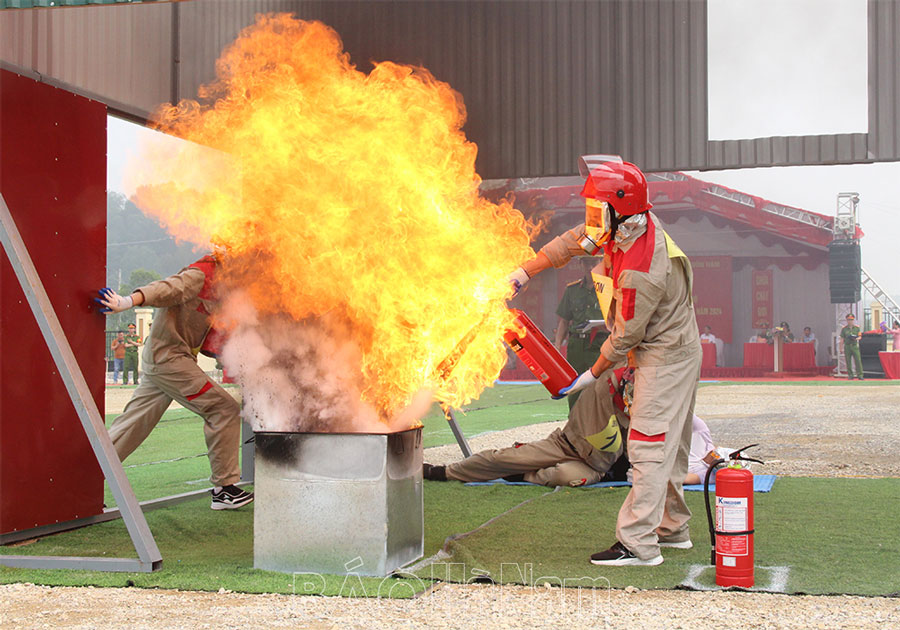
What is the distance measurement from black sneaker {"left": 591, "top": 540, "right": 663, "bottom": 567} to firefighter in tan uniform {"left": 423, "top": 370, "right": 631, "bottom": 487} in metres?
2.55

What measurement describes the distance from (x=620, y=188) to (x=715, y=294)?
33.8 meters

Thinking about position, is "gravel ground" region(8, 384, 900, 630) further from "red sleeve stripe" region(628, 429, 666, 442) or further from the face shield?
the face shield

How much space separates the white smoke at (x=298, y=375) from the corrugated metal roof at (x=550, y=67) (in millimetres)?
3327

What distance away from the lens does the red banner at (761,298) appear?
3653 centimetres

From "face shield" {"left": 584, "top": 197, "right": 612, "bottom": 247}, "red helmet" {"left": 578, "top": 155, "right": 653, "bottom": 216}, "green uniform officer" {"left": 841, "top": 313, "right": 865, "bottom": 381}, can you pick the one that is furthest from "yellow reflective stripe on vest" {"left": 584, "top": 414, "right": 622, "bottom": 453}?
"green uniform officer" {"left": 841, "top": 313, "right": 865, "bottom": 381}

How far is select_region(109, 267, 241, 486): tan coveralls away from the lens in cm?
655

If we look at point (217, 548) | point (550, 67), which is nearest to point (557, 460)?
point (217, 548)

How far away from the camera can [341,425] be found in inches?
203

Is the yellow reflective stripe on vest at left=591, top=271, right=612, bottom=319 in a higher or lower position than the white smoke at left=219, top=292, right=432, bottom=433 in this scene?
higher

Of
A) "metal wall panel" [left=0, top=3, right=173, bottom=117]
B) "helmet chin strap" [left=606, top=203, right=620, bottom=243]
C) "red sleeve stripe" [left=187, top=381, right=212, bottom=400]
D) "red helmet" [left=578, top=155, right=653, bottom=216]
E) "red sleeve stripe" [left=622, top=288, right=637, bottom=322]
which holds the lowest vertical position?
"red sleeve stripe" [left=187, top=381, right=212, bottom=400]

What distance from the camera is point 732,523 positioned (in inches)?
169

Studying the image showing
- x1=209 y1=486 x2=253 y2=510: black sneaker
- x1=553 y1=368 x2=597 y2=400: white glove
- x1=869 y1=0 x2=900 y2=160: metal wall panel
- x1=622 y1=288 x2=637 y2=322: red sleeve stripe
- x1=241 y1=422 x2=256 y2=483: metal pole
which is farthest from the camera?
x1=869 y1=0 x2=900 y2=160: metal wall panel

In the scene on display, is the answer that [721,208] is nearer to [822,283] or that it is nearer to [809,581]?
[822,283]

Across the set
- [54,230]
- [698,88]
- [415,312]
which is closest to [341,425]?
[415,312]
